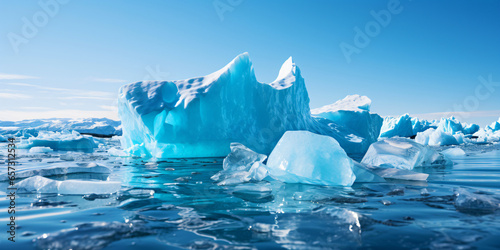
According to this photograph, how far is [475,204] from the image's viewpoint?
8.20 feet

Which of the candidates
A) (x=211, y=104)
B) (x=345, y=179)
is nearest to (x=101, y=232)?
(x=345, y=179)

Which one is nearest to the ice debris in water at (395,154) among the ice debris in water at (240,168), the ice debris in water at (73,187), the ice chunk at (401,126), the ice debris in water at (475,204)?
the ice debris in water at (240,168)

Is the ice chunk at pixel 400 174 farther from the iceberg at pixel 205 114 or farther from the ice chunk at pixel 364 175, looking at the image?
the iceberg at pixel 205 114

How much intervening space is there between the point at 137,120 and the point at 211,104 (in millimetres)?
2550

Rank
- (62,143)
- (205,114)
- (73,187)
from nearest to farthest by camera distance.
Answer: (73,187) → (205,114) → (62,143)

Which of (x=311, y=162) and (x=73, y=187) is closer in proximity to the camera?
(x=73, y=187)

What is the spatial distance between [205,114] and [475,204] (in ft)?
28.2

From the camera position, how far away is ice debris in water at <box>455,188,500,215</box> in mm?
2385

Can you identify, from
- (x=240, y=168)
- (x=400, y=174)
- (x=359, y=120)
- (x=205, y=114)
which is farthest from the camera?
(x=359, y=120)

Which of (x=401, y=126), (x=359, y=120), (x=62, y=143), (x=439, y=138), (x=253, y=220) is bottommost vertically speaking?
(x=253, y=220)

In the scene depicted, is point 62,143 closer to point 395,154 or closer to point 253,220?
point 395,154

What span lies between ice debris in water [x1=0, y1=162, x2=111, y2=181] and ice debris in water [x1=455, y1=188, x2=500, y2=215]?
16.5 ft

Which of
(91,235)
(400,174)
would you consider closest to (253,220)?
(91,235)

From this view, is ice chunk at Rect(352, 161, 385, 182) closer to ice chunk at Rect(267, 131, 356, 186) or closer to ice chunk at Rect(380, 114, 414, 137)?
ice chunk at Rect(267, 131, 356, 186)
